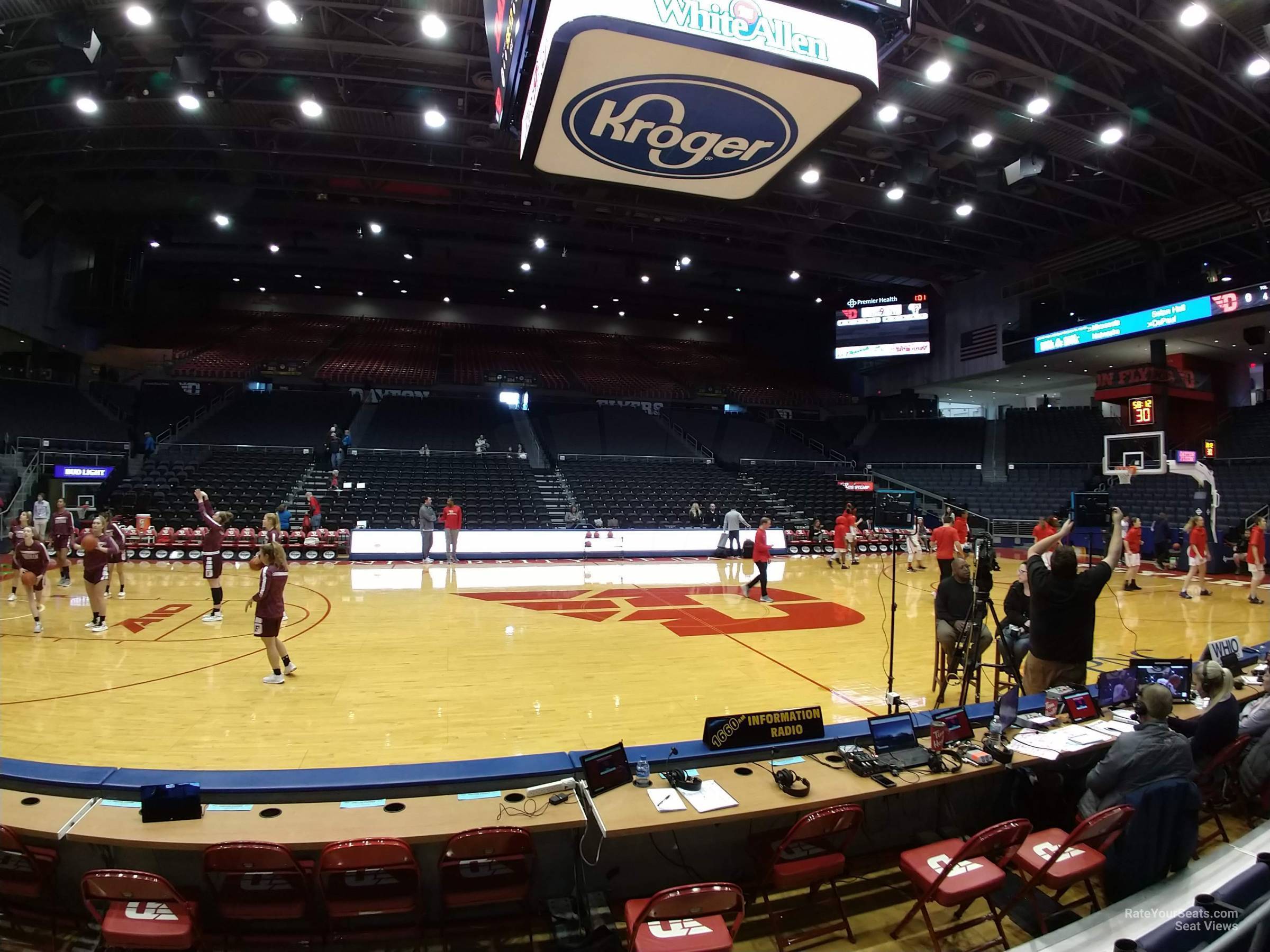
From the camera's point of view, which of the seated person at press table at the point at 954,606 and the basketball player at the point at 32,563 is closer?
the seated person at press table at the point at 954,606

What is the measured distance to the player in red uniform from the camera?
7871mm

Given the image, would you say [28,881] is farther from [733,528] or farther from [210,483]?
[210,483]

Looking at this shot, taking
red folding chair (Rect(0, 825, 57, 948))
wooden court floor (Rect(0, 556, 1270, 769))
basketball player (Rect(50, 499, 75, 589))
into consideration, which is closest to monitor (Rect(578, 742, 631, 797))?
wooden court floor (Rect(0, 556, 1270, 769))

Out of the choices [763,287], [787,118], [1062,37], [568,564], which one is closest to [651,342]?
[763,287]

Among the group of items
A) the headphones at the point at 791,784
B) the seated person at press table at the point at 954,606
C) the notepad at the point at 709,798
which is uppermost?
the seated person at press table at the point at 954,606

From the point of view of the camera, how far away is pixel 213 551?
8695 millimetres

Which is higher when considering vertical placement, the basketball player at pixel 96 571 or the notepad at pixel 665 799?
the basketball player at pixel 96 571

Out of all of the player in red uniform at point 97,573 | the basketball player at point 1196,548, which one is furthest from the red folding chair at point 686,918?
the basketball player at point 1196,548

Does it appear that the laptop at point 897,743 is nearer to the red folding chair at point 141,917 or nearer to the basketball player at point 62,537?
the red folding chair at point 141,917

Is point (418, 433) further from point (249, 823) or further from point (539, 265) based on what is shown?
point (249, 823)

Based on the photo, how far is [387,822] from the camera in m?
2.92

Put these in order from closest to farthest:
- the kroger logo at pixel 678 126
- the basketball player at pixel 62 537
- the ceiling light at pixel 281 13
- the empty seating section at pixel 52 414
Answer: the kroger logo at pixel 678 126 < the ceiling light at pixel 281 13 < the basketball player at pixel 62 537 < the empty seating section at pixel 52 414

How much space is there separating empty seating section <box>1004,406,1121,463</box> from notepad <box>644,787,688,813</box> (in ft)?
84.1

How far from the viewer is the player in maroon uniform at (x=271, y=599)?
6090mm
